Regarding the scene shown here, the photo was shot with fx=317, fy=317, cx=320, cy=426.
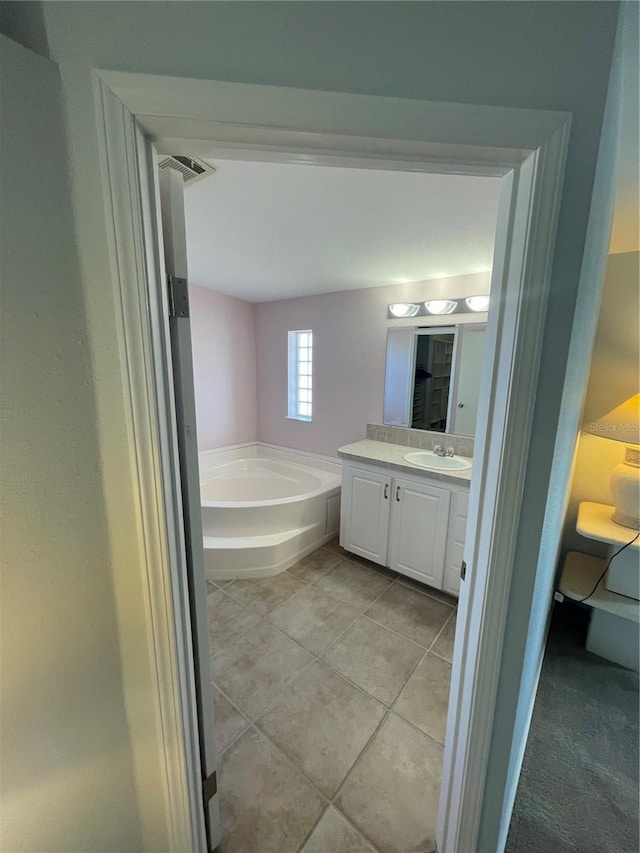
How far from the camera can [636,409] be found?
1503 millimetres

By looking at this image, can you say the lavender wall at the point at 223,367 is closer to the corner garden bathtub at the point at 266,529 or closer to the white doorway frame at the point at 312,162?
the corner garden bathtub at the point at 266,529

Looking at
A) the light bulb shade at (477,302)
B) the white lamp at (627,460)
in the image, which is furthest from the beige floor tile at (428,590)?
the light bulb shade at (477,302)

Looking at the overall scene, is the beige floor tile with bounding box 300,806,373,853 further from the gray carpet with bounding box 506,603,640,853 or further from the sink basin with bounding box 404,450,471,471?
the sink basin with bounding box 404,450,471,471

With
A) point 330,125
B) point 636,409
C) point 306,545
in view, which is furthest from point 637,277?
point 306,545

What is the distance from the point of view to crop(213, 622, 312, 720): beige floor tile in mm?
1518

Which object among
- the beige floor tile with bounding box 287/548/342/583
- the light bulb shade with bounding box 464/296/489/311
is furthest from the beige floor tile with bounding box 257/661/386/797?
the light bulb shade with bounding box 464/296/489/311

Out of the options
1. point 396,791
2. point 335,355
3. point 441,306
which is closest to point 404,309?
point 441,306

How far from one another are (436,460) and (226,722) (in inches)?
77.0

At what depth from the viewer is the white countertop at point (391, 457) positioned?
2.00 meters

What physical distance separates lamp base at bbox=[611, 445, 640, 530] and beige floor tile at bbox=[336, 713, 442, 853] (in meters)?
1.42

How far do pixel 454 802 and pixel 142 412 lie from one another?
140 centimetres

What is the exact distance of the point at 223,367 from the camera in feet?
11.2

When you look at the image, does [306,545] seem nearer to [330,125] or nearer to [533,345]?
[533,345]

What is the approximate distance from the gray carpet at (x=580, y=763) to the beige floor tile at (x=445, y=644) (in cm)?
41
